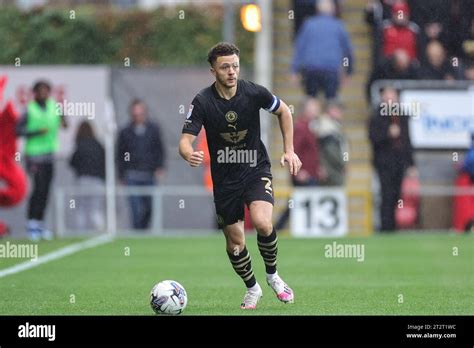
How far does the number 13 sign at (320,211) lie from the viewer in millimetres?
24188

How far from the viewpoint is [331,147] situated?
24688mm

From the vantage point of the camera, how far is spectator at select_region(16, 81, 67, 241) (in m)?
22.7

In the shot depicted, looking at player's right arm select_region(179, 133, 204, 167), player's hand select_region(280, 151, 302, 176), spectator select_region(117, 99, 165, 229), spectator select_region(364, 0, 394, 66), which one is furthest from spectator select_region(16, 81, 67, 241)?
player's hand select_region(280, 151, 302, 176)

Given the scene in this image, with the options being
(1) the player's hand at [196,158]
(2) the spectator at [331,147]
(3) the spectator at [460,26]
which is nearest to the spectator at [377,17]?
(3) the spectator at [460,26]

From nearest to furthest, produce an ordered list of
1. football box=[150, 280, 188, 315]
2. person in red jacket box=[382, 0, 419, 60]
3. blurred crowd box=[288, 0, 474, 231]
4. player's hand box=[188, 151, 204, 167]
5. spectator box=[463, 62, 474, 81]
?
1. player's hand box=[188, 151, 204, 167]
2. football box=[150, 280, 188, 315]
3. blurred crowd box=[288, 0, 474, 231]
4. person in red jacket box=[382, 0, 419, 60]
5. spectator box=[463, 62, 474, 81]

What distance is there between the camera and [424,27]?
25.8 metres

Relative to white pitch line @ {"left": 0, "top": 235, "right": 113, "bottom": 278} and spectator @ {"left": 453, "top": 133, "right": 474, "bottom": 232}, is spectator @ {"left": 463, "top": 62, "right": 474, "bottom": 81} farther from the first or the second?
white pitch line @ {"left": 0, "top": 235, "right": 113, "bottom": 278}

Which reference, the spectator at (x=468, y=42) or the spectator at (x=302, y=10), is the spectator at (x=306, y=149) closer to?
the spectator at (x=302, y=10)

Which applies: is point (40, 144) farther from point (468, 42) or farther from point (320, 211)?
point (468, 42)

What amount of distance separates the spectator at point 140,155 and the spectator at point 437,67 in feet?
16.0

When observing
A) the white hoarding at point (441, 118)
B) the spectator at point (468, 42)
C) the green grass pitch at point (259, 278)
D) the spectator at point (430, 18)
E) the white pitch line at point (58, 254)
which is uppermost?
the spectator at point (430, 18)

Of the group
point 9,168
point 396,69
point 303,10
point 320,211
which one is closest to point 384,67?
point 396,69

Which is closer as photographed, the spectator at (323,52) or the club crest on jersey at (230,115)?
the club crest on jersey at (230,115)

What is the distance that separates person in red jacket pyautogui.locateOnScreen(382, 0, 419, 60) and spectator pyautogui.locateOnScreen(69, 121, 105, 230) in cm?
537
